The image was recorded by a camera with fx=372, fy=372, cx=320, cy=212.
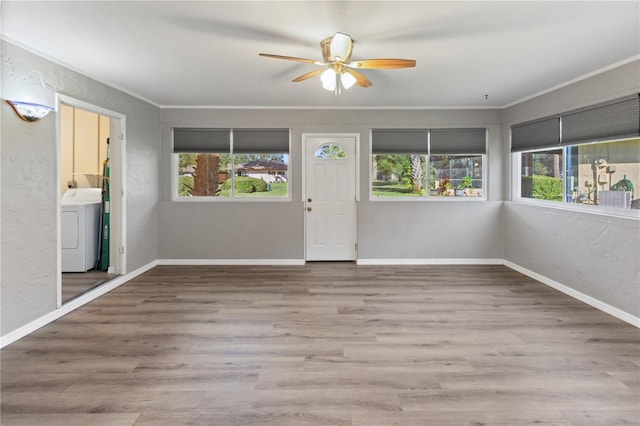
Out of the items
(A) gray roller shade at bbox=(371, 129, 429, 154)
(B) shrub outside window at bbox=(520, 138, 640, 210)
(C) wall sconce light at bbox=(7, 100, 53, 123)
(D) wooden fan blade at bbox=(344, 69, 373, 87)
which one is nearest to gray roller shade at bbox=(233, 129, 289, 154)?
(A) gray roller shade at bbox=(371, 129, 429, 154)

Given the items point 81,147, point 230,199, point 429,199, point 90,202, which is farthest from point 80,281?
point 429,199

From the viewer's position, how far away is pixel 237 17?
104 inches

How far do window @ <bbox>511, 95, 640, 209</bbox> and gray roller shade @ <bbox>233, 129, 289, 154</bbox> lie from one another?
354cm

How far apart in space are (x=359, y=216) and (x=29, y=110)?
428 cm

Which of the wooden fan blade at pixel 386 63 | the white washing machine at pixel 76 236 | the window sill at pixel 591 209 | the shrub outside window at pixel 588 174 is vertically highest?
the wooden fan blade at pixel 386 63

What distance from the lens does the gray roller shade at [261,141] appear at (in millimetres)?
5938

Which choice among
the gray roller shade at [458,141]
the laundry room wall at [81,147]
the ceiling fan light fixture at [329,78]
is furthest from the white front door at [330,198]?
the laundry room wall at [81,147]

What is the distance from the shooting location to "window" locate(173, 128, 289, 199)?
5945 millimetres

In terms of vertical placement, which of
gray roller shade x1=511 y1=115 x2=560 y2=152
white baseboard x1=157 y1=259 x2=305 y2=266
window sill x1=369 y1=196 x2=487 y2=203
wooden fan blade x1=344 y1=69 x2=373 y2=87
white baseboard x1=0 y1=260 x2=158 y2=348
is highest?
wooden fan blade x1=344 y1=69 x2=373 y2=87

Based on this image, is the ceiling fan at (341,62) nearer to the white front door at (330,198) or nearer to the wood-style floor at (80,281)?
the white front door at (330,198)

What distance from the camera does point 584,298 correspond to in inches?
161

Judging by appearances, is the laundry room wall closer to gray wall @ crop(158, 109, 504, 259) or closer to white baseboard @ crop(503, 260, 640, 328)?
gray wall @ crop(158, 109, 504, 259)

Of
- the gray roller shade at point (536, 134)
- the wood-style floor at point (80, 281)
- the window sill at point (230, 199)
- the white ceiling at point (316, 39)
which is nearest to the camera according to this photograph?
the white ceiling at point (316, 39)

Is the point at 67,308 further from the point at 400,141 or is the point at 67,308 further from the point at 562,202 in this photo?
the point at 562,202
